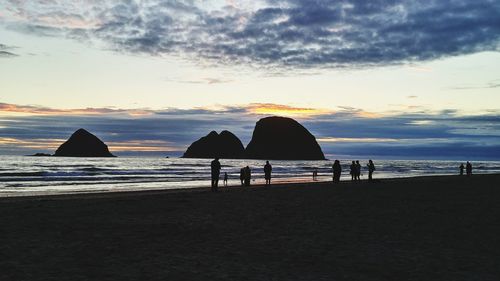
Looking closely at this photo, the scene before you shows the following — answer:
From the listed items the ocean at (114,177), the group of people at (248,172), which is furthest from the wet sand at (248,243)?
the ocean at (114,177)

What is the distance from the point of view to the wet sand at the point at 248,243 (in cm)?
779

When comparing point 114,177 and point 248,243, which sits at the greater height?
point 248,243

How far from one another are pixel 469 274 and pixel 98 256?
671 centimetres

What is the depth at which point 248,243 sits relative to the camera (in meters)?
10.5

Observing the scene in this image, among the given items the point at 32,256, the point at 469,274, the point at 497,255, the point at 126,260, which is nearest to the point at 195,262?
the point at 126,260

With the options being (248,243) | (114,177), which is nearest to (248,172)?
(248,243)

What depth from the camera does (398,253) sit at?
9484 millimetres

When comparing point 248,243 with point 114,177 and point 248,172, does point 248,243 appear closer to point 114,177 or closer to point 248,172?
point 248,172

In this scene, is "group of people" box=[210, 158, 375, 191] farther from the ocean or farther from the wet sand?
the wet sand

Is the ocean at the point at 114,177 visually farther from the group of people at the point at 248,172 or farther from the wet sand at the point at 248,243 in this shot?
the wet sand at the point at 248,243

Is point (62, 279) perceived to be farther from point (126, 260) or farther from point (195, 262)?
point (195, 262)

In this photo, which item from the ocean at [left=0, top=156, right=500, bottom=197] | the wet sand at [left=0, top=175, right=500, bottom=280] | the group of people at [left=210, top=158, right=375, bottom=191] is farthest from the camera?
the ocean at [left=0, top=156, right=500, bottom=197]

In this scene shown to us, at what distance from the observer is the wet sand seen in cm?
779

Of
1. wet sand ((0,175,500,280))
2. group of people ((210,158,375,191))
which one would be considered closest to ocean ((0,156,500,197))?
group of people ((210,158,375,191))
